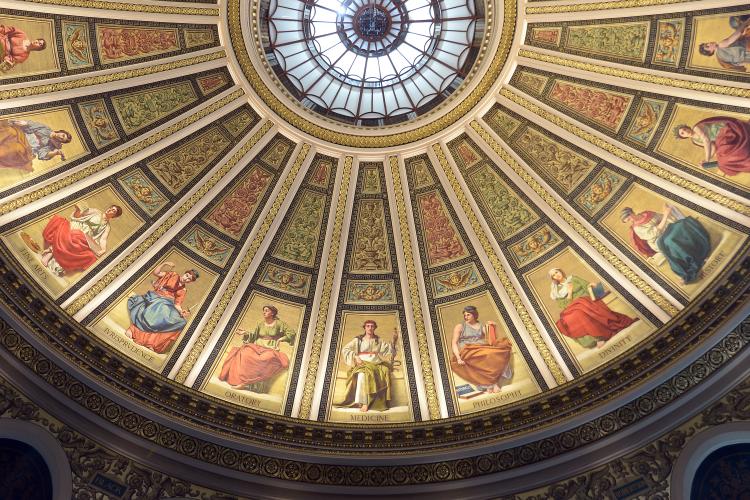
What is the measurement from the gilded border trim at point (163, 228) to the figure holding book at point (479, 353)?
257 inches

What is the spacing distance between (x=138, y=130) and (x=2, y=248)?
12.9ft

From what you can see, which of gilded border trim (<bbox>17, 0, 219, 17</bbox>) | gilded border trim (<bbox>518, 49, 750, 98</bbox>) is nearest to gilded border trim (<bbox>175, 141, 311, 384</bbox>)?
gilded border trim (<bbox>17, 0, 219, 17</bbox>)

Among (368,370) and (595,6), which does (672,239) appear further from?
(368,370)

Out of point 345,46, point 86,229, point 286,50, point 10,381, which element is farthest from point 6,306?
point 345,46

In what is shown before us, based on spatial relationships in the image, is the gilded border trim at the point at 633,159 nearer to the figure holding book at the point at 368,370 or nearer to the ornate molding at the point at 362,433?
the ornate molding at the point at 362,433

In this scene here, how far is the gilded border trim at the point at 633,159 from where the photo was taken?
1253 centimetres

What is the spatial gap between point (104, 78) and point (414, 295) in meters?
8.43

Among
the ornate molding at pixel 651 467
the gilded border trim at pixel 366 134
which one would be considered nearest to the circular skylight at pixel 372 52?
the gilded border trim at pixel 366 134

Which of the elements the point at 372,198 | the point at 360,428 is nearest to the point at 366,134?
the point at 372,198

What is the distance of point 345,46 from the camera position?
15523 millimetres

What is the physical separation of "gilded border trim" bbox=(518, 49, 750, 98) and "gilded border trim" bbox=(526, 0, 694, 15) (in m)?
0.92

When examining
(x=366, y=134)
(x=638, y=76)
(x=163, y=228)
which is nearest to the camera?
(x=638, y=76)

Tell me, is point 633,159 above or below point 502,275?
above

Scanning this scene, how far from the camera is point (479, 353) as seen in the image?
14.3m
